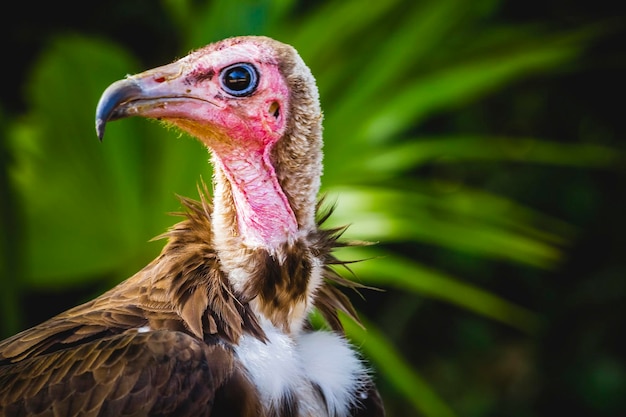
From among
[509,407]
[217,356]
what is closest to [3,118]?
[217,356]

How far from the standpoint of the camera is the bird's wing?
4.90ft

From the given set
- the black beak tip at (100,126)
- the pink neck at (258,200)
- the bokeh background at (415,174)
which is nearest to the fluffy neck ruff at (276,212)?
the pink neck at (258,200)

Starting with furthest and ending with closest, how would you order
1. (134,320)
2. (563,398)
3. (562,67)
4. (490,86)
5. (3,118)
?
(563,398) < (562,67) < (490,86) < (3,118) < (134,320)

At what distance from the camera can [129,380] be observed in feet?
4.92

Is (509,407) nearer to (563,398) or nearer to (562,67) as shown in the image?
(563,398)

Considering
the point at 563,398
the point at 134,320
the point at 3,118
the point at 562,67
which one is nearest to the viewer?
the point at 134,320

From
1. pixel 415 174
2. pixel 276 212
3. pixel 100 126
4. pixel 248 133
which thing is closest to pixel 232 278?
pixel 276 212

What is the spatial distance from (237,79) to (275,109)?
0.30ft

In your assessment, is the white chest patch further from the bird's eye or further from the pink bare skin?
the bird's eye

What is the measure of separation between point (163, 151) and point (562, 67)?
6.59ft

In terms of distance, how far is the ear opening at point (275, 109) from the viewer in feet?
5.59

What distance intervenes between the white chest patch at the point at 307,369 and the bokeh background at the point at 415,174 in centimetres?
34

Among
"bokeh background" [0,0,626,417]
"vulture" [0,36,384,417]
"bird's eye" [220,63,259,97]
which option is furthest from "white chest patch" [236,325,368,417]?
"bird's eye" [220,63,259,97]

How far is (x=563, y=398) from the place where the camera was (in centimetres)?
443
